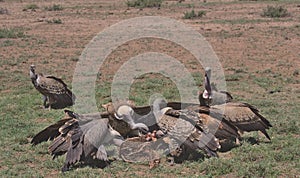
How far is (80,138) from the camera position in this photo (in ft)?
18.8

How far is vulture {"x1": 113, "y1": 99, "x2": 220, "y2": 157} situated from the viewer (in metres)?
5.76

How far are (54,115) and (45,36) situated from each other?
11967 millimetres

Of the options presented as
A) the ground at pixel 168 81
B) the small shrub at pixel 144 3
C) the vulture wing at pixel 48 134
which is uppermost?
the vulture wing at pixel 48 134

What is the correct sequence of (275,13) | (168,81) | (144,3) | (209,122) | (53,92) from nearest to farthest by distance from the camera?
(209,122), (53,92), (168,81), (275,13), (144,3)

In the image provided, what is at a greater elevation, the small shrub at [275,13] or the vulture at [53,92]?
the vulture at [53,92]

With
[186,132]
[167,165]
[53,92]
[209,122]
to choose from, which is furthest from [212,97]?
[53,92]

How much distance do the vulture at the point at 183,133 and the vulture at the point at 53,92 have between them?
325 cm

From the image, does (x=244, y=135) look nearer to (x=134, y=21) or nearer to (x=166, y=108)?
(x=166, y=108)

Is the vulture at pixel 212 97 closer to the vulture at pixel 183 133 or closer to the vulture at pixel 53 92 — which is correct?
the vulture at pixel 183 133

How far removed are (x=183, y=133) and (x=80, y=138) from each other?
124cm

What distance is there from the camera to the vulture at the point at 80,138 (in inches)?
222

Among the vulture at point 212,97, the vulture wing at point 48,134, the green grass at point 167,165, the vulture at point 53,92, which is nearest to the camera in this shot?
the green grass at point 167,165

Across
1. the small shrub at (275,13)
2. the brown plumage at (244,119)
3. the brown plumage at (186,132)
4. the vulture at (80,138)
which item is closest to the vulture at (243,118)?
the brown plumage at (244,119)

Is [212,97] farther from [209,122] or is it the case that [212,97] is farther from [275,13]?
[275,13]
